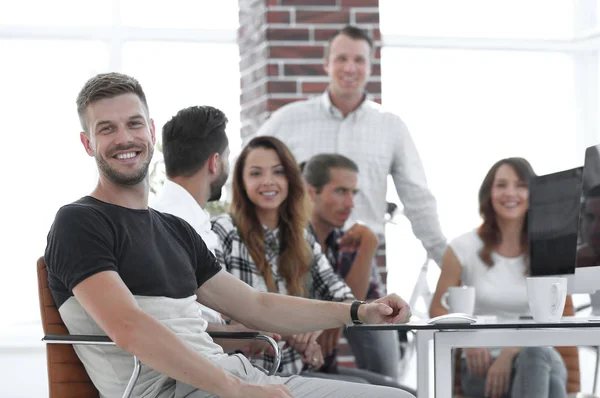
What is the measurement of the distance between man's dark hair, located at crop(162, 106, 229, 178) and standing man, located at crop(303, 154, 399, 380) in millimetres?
895

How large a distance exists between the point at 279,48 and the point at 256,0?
12.1 inches

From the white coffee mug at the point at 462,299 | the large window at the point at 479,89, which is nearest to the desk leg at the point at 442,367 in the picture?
the white coffee mug at the point at 462,299

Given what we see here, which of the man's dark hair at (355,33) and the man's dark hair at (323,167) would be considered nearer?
the man's dark hair at (323,167)

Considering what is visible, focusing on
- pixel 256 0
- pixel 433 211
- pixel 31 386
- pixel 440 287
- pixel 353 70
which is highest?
pixel 256 0

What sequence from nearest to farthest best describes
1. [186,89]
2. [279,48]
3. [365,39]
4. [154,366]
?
1. [154,366]
2. [365,39]
3. [279,48]
4. [186,89]

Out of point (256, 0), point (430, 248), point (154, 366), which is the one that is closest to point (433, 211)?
point (430, 248)

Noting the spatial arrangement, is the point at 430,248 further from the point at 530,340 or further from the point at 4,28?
the point at 4,28

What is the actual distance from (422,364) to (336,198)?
1.77 meters

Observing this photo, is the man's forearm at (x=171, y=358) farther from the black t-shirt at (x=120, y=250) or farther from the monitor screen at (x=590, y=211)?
the monitor screen at (x=590, y=211)

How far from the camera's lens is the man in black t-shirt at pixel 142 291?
198 cm

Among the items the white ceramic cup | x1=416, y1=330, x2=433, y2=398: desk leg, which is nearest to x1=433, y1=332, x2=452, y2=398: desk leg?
x1=416, y1=330, x2=433, y2=398: desk leg

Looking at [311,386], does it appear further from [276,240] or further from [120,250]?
[276,240]

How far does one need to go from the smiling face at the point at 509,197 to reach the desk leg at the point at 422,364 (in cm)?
148

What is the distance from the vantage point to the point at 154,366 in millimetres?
1979
